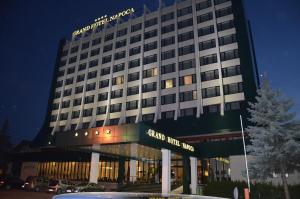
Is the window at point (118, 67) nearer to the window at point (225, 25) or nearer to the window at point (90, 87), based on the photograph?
the window at point (90, 87)

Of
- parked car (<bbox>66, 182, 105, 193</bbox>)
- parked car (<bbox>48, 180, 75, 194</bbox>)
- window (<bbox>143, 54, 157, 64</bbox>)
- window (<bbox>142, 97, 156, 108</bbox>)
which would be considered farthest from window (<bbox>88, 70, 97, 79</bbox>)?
parked car (<bbox>66, 182, 105, 193</bbox>)

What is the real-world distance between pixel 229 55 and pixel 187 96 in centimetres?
1002

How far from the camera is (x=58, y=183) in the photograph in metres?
28.5

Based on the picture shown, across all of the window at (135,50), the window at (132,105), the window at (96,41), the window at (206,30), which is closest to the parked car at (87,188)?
the window at (132,105)

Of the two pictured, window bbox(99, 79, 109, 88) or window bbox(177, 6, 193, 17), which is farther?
window bbox(99, 79, 109, 88)

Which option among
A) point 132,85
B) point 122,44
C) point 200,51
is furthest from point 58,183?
point 122,44

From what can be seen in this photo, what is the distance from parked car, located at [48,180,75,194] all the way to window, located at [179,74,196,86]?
2685cm

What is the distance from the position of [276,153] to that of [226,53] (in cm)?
2727

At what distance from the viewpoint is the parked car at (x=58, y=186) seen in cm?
2803

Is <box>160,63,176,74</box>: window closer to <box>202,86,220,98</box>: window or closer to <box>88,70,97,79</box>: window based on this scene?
<box>202,86,220,98</box>: window

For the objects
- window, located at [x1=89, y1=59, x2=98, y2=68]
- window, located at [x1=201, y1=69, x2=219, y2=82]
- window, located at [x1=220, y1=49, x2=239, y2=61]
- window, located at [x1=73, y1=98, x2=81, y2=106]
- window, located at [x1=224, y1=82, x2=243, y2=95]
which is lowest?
window, located at [x1=224, y1=82, x2=243, y2=95]

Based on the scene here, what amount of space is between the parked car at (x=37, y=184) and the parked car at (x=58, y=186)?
4.12 ft

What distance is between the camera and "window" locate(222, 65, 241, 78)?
42812 mm

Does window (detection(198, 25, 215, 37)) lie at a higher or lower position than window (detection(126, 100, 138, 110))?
higher
